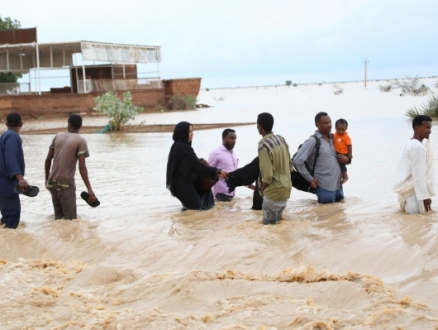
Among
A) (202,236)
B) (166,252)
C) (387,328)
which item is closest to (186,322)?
(387,328)

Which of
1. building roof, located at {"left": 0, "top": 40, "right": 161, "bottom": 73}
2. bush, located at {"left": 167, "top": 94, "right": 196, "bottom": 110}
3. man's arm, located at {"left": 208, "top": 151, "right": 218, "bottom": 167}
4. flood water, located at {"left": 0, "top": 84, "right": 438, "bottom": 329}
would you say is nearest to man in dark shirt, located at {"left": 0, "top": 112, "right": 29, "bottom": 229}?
flood water, located at {"left": 0, "top": 84, "right": 438, "bottom": 329}

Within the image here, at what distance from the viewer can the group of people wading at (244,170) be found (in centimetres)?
696

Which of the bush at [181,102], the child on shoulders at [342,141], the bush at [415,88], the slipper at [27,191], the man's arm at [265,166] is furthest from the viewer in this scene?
the bush at [415,88]

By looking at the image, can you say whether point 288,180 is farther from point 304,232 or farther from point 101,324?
point 101,324

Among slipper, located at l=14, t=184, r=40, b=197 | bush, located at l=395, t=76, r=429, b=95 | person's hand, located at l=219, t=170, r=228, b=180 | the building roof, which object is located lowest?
slipper, located at l=14, t=184, r=40, b=197

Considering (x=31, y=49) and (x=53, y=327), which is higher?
(x=31, y=49)

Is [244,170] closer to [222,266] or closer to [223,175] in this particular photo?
[223,175]

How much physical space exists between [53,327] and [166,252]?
2.33m

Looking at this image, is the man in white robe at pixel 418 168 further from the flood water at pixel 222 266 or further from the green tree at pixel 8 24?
the green tree at pixel 8 24

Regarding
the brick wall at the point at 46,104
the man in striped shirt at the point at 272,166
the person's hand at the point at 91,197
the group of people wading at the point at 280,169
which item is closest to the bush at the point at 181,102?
the brick wall at the point at 46,104

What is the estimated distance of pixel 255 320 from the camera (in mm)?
4250

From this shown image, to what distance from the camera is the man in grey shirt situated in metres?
8.26

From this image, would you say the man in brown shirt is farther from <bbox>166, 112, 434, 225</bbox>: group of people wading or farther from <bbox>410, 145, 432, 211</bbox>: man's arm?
<bbox>410, 145, 432, 211</bbox>: man's arm

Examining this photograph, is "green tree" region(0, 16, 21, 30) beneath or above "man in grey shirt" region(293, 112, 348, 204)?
above
